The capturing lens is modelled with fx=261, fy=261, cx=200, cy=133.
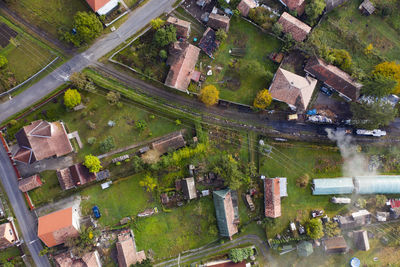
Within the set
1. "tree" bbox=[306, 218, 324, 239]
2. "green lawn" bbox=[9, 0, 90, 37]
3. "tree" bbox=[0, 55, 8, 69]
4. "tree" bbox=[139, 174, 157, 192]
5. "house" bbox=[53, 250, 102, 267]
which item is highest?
"green lawn" bbox=[9, 0, 90, 37]

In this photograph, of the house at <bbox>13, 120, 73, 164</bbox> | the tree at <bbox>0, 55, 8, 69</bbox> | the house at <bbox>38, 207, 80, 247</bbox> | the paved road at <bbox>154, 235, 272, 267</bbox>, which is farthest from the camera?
the paved road at <bbox>154, 235, 272, 267</bbox>

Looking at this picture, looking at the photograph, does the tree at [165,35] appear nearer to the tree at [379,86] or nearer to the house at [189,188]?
the house at [189,188]

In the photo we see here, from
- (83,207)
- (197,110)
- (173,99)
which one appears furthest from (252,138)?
(83,207)

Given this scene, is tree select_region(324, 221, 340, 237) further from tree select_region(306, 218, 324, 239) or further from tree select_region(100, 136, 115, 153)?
tree select_region(100, 136, 115, 153)

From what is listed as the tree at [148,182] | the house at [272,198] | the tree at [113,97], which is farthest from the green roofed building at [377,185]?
the tree at [113,97]

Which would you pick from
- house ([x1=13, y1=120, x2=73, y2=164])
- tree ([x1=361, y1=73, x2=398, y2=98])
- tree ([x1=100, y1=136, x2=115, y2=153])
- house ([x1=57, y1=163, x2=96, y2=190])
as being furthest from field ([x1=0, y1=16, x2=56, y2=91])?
tree ([x1=361, y1=73, x2=398, y2=98])

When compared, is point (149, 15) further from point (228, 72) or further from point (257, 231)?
point (257, 231)

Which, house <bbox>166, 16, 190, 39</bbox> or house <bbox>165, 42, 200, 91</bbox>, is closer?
house <bbox>165, 42, 200, 91</bbox>
